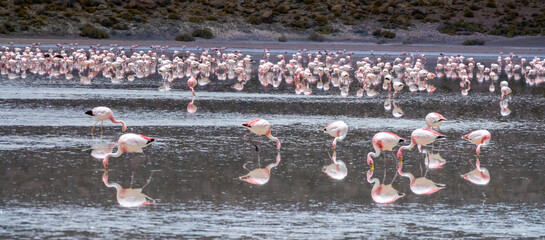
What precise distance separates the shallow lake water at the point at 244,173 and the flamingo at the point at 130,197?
0.29 feet

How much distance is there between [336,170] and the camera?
1145cm

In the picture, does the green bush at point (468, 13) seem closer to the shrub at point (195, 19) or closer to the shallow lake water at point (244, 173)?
the shrub at point (195, 19)

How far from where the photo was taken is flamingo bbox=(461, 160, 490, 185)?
430 inches

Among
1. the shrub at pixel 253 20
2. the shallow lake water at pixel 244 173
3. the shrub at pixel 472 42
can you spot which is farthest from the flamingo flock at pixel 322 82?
the shrub at pixel 253 20

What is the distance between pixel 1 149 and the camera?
12.3 m

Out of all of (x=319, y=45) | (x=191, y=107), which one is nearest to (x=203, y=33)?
(x=319, y=45)

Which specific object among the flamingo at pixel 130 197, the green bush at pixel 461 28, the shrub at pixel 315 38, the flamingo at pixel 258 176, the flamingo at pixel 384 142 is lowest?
the shrub at pixel 315 38

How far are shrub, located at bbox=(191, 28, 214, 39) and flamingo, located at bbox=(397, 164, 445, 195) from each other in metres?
42.3

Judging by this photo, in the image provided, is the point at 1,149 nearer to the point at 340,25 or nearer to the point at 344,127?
the point at 344,127

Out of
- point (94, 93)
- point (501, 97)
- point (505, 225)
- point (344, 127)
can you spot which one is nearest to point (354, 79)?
point (501, 97)

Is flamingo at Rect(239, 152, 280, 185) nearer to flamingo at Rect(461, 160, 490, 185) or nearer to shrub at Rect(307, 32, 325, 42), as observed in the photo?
flamingo at Rect(461, 160, 490, 185)

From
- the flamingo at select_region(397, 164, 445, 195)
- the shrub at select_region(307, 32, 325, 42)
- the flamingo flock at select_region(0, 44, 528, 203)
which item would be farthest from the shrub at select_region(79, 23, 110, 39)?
the flamingo at select_region(397, 164, 445, 195)

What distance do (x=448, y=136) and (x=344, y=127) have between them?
2964mm

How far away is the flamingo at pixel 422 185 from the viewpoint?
407 inches
